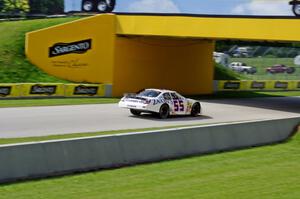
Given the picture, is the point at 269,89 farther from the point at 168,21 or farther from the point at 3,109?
the point at 3,109

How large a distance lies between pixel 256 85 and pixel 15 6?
155ft

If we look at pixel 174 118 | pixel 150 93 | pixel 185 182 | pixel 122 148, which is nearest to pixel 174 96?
pixel 174 118

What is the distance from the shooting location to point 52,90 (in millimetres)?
34094

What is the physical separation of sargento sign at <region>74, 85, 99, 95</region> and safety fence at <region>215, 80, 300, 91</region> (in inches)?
560

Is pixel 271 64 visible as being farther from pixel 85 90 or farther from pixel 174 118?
pixel 174 118

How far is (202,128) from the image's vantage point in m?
16.4

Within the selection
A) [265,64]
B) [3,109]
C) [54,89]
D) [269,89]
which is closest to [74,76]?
[54,89]

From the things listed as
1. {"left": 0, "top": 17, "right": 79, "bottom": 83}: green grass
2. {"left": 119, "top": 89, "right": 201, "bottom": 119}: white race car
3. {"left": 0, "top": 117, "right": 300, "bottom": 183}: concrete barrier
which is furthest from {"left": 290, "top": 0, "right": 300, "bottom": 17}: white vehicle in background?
{"left": 0, "top": 17, "right": 79, "bottom": 83}: green grass

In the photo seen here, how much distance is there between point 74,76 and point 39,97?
5296mm

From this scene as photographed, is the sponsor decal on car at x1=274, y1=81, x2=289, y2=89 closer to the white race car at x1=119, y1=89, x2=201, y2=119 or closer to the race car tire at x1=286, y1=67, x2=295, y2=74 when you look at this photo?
the race car tire at x1=286, y1=67, x2=295, y2=74

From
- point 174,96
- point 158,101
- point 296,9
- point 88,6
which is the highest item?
point 88,6

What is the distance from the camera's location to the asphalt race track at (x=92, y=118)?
20264 millimetres

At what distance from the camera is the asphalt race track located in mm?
20264

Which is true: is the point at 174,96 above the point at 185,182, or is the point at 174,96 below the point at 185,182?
above
